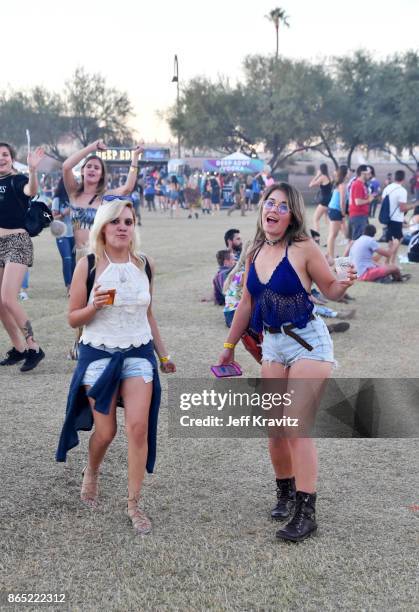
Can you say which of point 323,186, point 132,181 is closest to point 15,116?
point 323,186

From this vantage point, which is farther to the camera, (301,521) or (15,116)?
(15,116)

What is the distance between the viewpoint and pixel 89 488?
4.46 metres

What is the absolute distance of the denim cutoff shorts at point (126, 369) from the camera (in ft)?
13.4

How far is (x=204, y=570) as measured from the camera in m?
3.67

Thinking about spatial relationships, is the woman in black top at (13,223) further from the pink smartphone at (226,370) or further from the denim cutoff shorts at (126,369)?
the pink smartphone at (226,370)

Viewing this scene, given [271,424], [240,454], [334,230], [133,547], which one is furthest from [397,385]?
[334,230]

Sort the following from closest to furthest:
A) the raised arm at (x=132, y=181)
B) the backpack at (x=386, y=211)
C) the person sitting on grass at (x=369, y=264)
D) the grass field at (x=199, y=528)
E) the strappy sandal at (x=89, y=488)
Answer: the grass field at (x=199, y=528), the strappy sandal at (x=89, y=488), the raised arm at (x=132, y=181), the person sitting on grass at (x=369, y=264), the backpack at (x=386, y=211)

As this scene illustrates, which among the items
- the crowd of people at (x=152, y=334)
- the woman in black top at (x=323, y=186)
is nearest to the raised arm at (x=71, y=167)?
the crowd of people at (x=152, y=334)

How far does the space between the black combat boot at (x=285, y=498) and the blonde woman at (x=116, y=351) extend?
2.27 ft

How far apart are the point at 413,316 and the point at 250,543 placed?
23.7 feet

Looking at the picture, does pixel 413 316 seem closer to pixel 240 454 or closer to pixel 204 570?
pixel 240 454

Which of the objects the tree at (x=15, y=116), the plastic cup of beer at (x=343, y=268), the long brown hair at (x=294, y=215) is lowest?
the tree at (x=15, y=116)

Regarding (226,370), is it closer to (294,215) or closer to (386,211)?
(294,215)

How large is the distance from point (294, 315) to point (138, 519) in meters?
1.30
